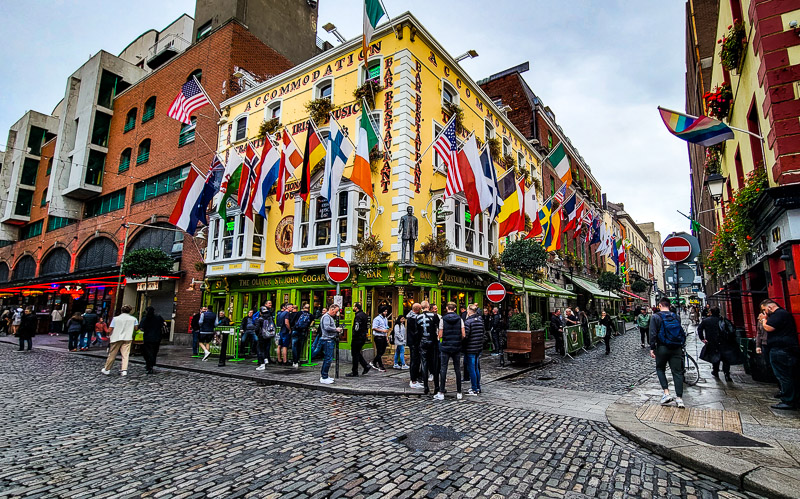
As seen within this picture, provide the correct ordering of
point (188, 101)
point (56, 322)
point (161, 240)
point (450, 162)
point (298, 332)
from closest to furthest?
point (298, 332) < point (450, 162) < point (188, 101) < point (161, 240) < point (56, 322)

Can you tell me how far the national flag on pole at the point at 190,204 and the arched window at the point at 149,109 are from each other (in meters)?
14.3

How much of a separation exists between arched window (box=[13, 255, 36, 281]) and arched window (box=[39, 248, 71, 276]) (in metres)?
2.19

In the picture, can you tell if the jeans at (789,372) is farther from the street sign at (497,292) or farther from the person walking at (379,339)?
the person walking at (379,339)

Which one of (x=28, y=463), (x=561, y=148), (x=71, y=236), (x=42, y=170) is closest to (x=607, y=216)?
(x=561, y=148)

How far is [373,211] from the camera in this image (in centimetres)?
1497

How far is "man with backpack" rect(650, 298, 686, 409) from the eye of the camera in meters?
6.75

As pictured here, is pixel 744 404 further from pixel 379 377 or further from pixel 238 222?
pixel 238 222

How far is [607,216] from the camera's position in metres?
42.9

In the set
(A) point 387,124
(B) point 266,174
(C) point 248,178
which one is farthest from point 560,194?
(C) point 248,178

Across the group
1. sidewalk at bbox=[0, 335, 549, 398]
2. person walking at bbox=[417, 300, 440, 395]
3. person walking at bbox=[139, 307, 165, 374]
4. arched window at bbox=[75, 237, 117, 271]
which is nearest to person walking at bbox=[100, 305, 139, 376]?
person walking at bbox=[139, 307, 165, 374]

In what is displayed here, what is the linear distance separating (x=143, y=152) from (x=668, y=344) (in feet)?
99.9

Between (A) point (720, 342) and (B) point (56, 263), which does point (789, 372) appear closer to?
(A) point (720, 342)

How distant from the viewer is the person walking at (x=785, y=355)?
6.36m

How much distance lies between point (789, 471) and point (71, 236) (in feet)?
130
